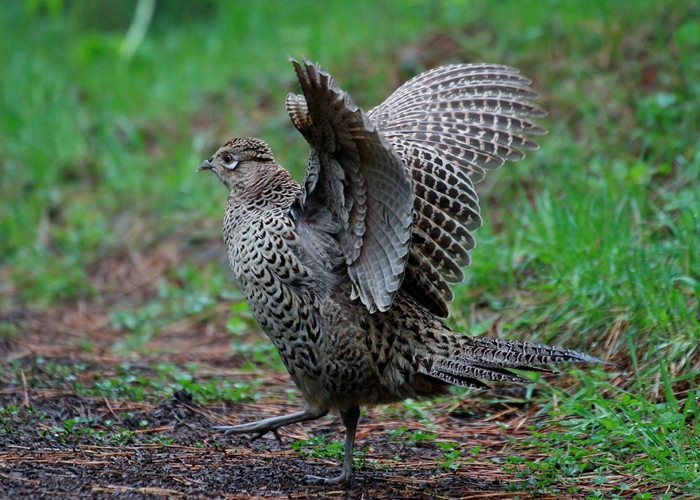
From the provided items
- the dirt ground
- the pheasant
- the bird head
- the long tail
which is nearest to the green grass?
the dirt ground

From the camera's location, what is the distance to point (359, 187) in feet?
12.0

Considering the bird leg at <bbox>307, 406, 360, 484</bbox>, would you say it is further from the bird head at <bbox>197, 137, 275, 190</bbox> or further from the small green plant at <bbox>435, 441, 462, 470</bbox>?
the bird head at <bbox>197, 137, 275, 190</bbox>

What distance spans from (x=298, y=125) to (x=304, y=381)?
1190mm

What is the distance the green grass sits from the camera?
4441mm

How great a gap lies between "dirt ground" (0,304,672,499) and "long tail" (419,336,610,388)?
0.46 meters

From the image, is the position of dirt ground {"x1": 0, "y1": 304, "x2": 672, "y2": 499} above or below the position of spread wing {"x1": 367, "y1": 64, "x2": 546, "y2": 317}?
below

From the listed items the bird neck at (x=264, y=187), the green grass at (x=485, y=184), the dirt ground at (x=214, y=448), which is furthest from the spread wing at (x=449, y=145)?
the green grass at (x=485, y=184)

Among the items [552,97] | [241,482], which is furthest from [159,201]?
[241,482]

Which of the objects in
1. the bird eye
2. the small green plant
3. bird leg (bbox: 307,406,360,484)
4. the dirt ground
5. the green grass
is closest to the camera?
the dirt ground

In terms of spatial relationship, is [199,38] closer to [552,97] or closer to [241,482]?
[552,97]

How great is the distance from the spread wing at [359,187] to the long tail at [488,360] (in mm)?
368

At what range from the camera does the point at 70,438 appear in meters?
4.02

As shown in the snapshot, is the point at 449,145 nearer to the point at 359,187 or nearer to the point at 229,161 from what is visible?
the point at 359,187

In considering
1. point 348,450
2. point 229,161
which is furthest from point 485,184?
point 348,450
